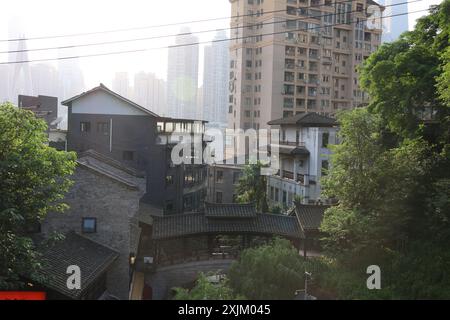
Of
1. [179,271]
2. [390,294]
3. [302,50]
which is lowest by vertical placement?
[179,271]

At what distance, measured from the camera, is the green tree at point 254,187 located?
1232 centimetres

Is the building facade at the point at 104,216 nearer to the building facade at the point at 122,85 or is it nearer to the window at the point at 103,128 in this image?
the building facade at the point at 122,85

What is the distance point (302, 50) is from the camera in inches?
1073

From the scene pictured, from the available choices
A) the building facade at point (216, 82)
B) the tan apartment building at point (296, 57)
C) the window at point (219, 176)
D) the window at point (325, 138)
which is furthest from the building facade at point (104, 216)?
the tan apartment building at point (296, 57)

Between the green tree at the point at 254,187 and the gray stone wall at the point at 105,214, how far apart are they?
4592 millimetres

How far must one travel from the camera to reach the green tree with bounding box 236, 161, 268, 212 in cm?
1232

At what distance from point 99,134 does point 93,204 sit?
6.32m

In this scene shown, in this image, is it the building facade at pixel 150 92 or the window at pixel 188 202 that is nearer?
the building facade at pixel 150 92

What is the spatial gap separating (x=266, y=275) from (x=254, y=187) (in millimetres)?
7052

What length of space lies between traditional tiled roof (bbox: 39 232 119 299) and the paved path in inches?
40.0

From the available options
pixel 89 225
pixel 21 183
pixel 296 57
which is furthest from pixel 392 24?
pixel 21 183

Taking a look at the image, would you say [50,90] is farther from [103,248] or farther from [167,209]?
[103,248]
